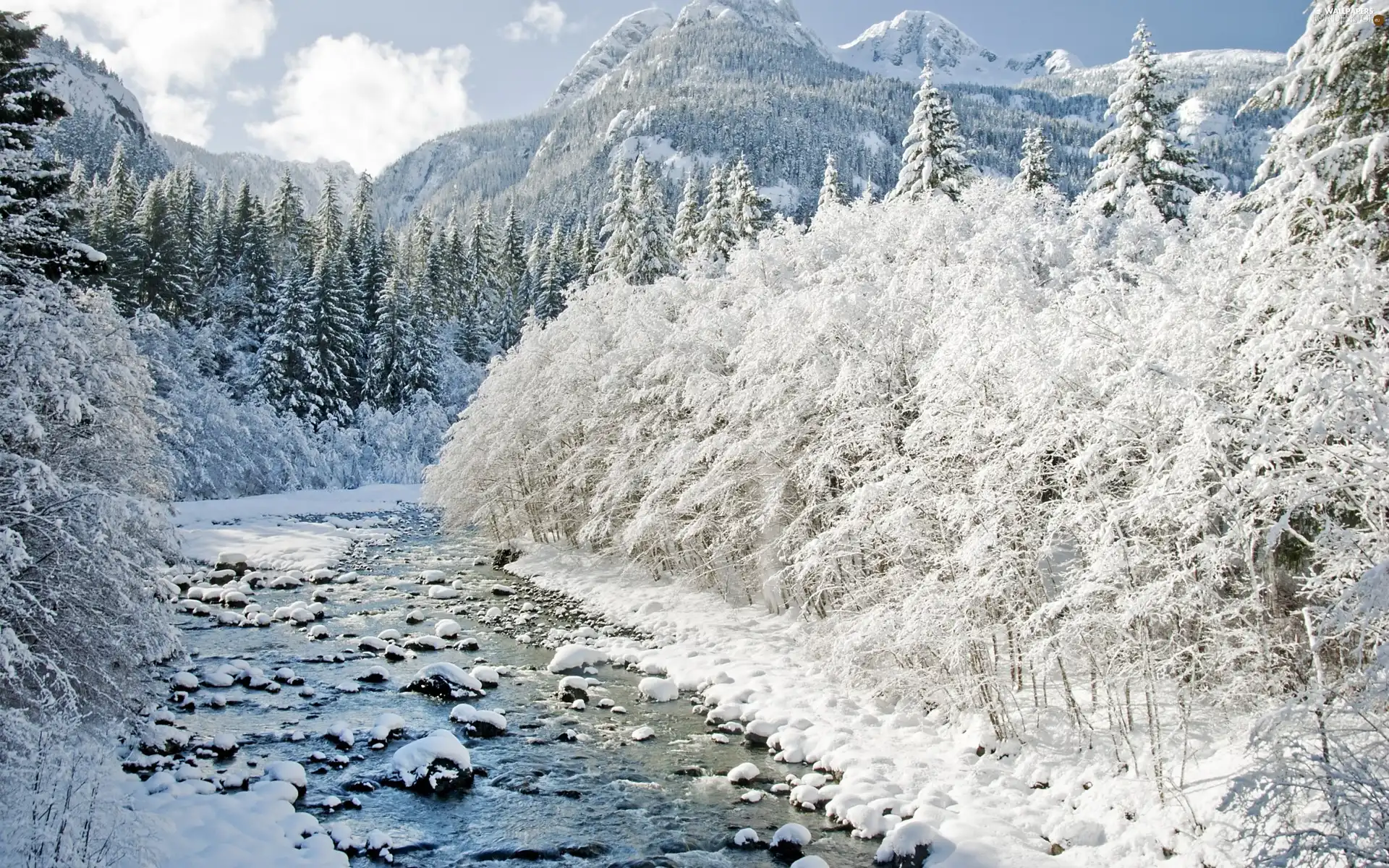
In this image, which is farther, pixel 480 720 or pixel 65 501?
pixel 480 720

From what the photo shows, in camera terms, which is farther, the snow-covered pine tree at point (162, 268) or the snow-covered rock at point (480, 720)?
the snow-covered pine tree at point (162, 268)

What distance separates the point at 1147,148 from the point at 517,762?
2436cm

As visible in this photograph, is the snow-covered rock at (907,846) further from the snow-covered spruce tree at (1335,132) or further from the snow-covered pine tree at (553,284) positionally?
the snow-covered pine tree at (553,284)

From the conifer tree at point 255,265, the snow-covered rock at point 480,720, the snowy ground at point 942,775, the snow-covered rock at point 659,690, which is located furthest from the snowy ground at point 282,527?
the conifer tree at point 255,265

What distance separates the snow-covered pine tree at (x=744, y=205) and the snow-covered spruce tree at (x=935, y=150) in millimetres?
10241

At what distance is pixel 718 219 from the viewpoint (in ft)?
133

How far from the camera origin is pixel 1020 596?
399 inches

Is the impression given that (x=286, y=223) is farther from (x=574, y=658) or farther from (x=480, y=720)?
(x=480, y=720)

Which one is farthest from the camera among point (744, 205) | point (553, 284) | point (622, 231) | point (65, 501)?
point (553, 284)

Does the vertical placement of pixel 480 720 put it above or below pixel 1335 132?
below

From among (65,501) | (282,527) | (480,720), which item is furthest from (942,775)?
(282,527)

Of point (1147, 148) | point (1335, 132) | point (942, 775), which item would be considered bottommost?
point (942, 775)

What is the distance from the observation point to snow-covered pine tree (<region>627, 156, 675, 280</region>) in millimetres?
41906

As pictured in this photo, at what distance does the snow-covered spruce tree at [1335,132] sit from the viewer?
790cm
